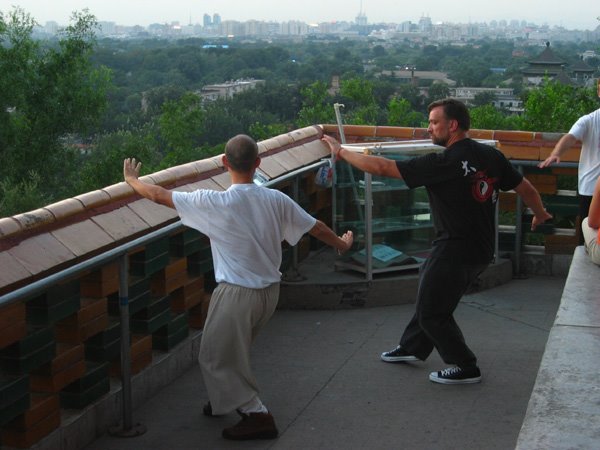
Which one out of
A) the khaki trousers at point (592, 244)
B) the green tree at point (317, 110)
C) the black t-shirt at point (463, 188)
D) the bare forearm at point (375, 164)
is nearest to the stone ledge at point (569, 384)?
the khaki trousers at point (592, 244)

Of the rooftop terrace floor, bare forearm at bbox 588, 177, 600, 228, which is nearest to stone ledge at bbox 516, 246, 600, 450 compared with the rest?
Result: bare forearm at bbox 588, 177, 600, 228

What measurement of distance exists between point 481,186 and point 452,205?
0.59ft

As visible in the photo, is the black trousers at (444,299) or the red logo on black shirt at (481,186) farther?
the black trousers at (444,299)

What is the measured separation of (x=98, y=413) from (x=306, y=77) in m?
125

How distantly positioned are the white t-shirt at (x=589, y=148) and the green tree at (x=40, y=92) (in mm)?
46185

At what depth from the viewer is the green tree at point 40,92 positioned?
51375 millimetres

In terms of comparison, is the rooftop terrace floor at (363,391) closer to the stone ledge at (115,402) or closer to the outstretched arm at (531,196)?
the stone ledge at (115,402)

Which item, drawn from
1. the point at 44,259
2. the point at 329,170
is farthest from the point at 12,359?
the point at 329,170

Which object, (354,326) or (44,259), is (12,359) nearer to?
A: (44,259)

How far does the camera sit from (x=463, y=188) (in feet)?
17.0

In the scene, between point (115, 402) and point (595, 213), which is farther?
point (595, 213)

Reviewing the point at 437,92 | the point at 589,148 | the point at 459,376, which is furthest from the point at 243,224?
the point at 437,92

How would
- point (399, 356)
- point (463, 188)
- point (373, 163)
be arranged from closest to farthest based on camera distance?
point (373, 163) < point (463, 188) < point (399, 356)

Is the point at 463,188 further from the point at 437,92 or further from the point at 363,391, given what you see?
the point at 437,92
